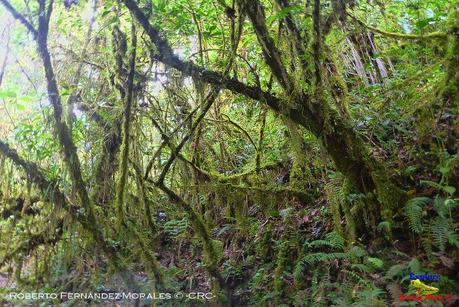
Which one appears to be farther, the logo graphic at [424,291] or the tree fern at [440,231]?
the tree fern at [440,231]

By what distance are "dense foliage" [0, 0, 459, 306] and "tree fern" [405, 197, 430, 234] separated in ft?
0.04

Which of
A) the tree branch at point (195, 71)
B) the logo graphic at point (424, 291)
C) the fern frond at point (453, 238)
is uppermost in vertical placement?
the tree branch at point (195, 71)

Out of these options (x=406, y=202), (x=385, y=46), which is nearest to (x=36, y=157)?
(x=406, y=202)

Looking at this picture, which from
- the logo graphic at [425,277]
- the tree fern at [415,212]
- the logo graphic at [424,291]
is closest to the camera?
the logo graphic at [424,291]

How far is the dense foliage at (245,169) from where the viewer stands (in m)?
2.98

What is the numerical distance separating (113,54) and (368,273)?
2.83 m

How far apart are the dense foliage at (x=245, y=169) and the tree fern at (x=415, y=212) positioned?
0.01m

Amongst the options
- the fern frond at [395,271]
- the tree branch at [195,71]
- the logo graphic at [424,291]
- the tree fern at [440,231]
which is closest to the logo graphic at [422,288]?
the logo graphic at [424,291]

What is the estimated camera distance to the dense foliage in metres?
2.98

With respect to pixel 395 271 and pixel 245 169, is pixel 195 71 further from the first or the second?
pixel 395 271

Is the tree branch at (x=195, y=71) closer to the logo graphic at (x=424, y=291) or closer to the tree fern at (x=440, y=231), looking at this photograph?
the tree fern at (x=440, y=231)

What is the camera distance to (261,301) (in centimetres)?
356

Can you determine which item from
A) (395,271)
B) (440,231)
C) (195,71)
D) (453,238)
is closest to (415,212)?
(440,231)

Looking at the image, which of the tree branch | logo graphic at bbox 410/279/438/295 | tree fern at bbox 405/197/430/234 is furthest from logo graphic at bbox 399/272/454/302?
the tree branch
